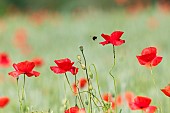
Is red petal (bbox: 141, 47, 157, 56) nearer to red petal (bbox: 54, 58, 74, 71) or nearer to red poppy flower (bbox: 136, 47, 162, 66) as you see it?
red poppy flower (bbox: 136, 47, 162, 66)

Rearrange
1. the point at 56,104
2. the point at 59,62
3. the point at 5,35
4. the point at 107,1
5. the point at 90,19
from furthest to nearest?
the point at 107,1
the point at 90,19
the point at 5,35
the point at 56,104
the point at 59,62

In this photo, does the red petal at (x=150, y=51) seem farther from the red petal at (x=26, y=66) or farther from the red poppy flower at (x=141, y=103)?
the red petal at (x=26, y=66)

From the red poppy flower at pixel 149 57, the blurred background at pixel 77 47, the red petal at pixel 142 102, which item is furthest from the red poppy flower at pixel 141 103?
the blurred background at pixel 77 47

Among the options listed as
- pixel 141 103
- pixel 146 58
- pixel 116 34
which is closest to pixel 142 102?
pixel 141 103

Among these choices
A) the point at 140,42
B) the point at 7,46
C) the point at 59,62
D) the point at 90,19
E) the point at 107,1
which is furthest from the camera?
the point at 107,1

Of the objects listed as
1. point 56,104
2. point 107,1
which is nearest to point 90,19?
point 107,1

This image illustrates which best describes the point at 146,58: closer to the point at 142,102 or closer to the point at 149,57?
the point at 149,57

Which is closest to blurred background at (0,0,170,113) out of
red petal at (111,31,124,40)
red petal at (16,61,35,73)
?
red petal at (16,61,35,73)

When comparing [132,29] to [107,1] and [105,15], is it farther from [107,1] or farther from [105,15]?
[107,1]

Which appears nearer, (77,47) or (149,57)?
(149,57)
